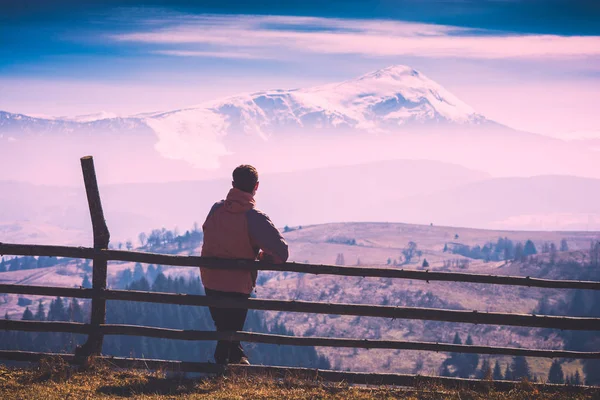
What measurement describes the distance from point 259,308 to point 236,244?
1.01 metres

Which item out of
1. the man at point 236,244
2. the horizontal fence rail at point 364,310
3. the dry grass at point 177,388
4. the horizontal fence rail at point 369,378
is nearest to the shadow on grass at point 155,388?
the dry grass at point 177,388

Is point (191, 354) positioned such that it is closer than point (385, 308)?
No

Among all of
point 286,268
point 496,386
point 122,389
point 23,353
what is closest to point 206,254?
point 286,268

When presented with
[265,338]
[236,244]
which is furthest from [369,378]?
[236,244]

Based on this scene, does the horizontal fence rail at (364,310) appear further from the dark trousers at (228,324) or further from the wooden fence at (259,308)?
the dark trousers at (228,324)

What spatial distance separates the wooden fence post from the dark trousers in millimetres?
1746

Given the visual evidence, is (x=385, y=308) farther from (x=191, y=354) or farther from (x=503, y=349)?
(x=191, y=354)

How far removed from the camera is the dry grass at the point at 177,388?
8664mm

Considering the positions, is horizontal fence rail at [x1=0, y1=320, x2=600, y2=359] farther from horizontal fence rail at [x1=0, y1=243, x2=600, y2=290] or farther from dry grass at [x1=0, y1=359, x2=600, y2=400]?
horizontal fence rail at [x1=0, y1=243, x2=600, y2=290]

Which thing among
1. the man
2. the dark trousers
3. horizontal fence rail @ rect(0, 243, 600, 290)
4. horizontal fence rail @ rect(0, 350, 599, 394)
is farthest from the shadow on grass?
horizontal fence rail @ rect(0, 243, 600, 290)

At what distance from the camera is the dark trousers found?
9727 millimetres

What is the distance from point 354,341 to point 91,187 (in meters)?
4.78

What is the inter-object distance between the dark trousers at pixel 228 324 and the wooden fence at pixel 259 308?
0.15 m

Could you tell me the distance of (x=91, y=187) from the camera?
409 inches
